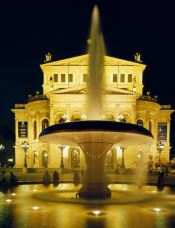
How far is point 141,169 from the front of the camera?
4609 centimetres

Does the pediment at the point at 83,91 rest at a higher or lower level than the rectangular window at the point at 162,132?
higher

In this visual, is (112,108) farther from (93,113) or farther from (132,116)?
(93,113)

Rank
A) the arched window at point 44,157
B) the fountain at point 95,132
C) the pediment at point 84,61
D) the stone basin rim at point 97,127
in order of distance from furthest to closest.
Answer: the pediment at point 84,61
the arched window at point 44,157
the fountain at point 95,132
the stone basin rim at point 97,127

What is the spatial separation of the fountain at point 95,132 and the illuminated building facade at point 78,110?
29172 mm

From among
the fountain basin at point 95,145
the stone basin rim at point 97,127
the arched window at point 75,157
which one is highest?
the stone basin rim at point 97,127

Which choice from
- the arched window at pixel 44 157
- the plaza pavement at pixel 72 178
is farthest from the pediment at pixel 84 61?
the plaza pavement at pixel 72 178

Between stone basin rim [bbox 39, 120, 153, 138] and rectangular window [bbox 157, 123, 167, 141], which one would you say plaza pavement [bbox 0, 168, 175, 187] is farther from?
rectangular window [bbox 157, 123, 167, 141]

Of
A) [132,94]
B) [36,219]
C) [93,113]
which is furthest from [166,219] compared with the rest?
[132,94]

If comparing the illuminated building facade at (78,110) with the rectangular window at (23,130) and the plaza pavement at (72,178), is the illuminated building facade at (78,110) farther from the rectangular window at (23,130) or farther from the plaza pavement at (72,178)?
the plaza pavement at (72,178)

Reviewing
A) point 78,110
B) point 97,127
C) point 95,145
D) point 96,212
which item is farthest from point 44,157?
point 96,212

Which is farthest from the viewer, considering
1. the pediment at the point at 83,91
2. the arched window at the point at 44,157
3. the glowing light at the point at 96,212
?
the arched window at the point at 44,157

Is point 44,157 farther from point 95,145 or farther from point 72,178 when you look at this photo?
point 95,145

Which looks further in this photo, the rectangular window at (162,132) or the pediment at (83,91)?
the rectangular window at (162,132)

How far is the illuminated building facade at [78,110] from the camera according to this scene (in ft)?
168
